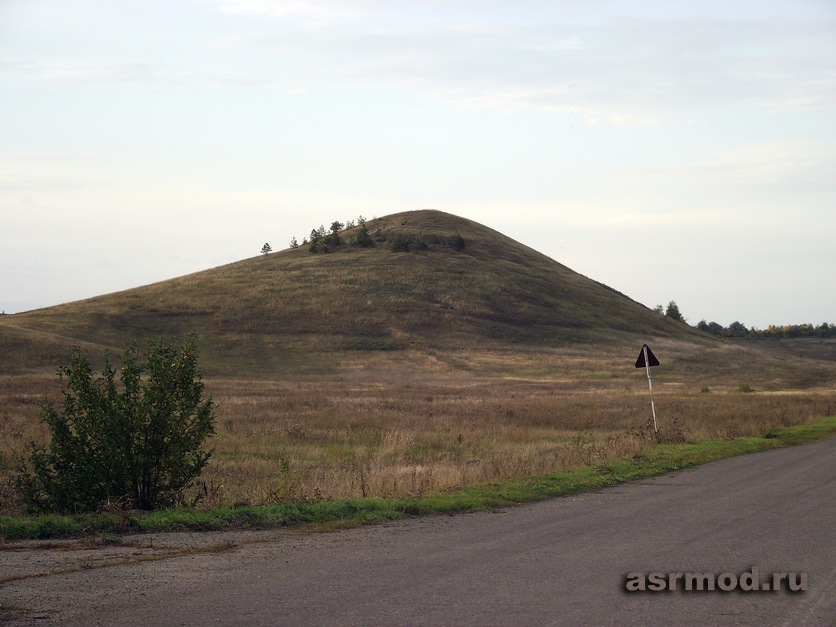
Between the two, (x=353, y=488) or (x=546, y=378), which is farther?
(x=546, y=378)

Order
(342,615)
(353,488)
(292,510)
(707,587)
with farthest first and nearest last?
(353,488) < (292,510) < (707,587) < (342,615)

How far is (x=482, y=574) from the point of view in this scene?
8.45 m

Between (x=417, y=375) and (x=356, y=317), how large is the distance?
23717 millimetres

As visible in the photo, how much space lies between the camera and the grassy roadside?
10.9 metres

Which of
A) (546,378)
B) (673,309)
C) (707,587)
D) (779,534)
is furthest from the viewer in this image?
(673,309)

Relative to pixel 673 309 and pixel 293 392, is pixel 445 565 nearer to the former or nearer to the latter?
pixel 293 392

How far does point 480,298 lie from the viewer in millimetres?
103500

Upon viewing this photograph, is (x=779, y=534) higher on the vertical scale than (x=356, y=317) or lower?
Result: lower

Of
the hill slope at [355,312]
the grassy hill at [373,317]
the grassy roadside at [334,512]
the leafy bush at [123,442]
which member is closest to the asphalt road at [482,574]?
the grassy roadside at [334,512]

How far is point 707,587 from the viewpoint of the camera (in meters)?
7.97

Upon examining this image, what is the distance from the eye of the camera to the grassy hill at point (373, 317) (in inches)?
3054

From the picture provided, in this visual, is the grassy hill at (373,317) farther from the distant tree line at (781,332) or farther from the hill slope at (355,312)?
the distant tree line at (781,332)

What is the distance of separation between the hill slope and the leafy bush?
2132 inches

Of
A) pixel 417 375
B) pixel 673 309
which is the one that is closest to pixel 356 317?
pixel 417 375
